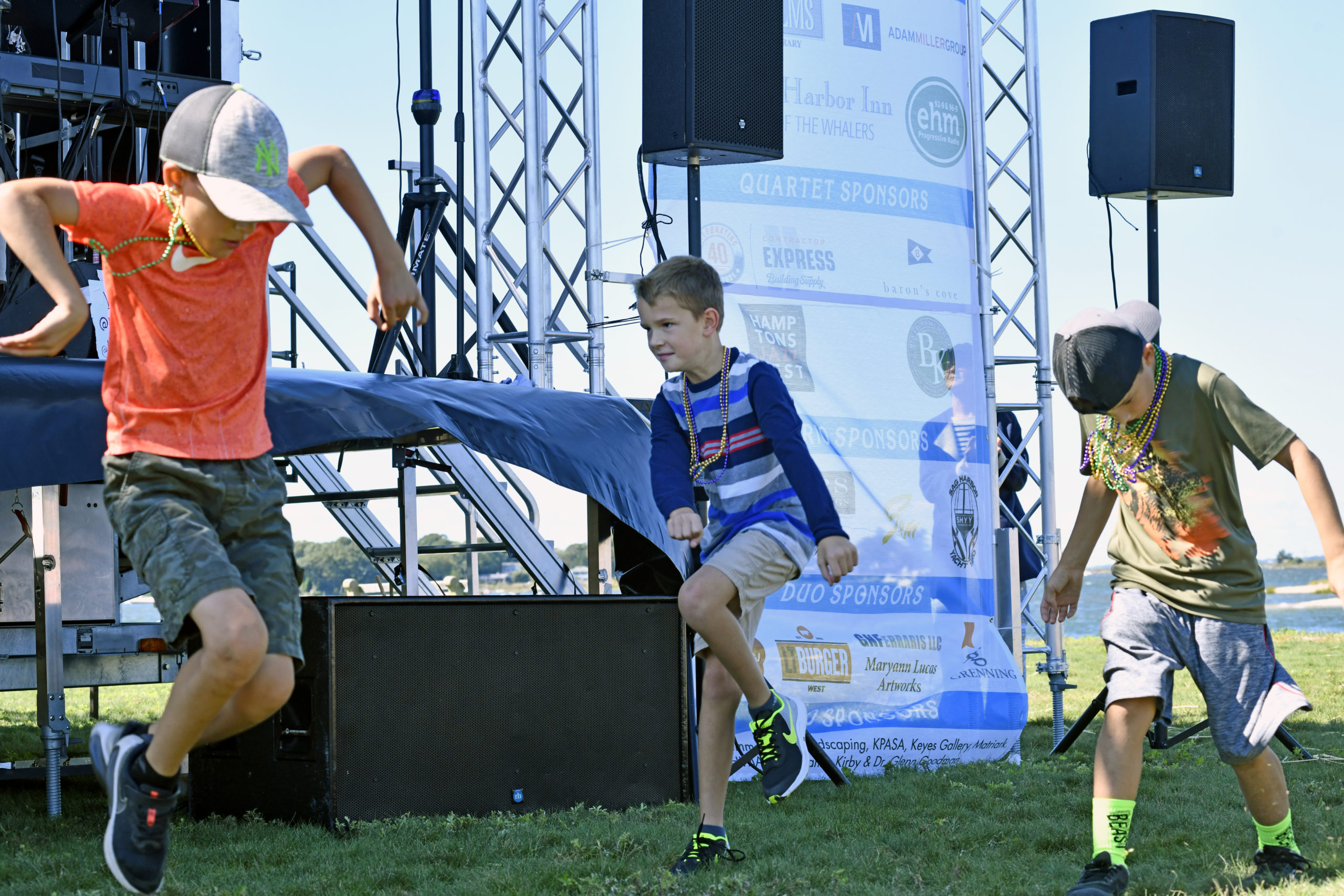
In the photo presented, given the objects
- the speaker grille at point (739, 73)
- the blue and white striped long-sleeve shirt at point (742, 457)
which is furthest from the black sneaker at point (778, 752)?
the speaker grille at point (739, 73)

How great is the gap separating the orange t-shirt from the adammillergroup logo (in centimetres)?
363

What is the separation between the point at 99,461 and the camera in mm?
4195

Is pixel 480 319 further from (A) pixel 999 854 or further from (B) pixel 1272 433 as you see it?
(B) pixel 1272 433

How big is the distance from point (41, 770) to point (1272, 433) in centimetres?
436

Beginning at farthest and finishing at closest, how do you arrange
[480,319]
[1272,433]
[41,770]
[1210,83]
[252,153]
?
[1210,83]
[480,319]
[41,770]
[1272,433]
[252,153]

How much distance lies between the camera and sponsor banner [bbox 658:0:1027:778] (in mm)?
6035

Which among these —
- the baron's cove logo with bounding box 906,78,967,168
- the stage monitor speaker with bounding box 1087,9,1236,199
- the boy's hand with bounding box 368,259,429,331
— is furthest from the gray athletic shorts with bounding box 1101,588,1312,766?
the stage monitor speaker with bounding box 1087,9,1236,199

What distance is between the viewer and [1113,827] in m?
3.22

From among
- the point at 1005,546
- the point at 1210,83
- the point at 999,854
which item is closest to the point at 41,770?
the point at 999,854

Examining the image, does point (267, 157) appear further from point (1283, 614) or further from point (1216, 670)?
point (1283, 614)

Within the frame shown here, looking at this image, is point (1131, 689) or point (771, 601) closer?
point (1131, 689)

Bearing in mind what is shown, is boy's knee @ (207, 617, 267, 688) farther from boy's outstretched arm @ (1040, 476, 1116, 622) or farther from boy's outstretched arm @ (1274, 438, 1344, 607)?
boy's outstretched arm @ (1274, 438, 1344, 607)

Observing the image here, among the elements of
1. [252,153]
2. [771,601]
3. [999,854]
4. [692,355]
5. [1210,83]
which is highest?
[1210,83]

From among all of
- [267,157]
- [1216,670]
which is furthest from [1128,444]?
[267,157]
